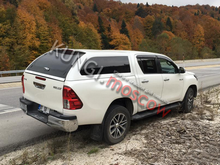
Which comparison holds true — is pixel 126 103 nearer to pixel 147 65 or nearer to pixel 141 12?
pixel 147 65

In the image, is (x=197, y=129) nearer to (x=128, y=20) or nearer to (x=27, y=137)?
(x=27, y=137)

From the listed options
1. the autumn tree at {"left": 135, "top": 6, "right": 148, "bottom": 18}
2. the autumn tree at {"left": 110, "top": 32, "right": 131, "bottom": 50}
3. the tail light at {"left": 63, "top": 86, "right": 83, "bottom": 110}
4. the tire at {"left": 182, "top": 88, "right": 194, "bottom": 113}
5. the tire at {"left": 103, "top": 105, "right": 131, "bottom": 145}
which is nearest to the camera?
the tail light at {"left": 63, "top": 86, "right": 83, "bottom": 110}

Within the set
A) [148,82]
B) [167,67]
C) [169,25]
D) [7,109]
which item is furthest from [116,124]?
[169,25]

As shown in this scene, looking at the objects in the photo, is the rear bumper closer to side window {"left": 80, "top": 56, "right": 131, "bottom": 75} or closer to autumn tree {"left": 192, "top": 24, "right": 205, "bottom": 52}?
side window {"left": 80, "top": 56, "right": 131, "bottom": 75}

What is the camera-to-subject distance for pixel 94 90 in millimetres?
3922

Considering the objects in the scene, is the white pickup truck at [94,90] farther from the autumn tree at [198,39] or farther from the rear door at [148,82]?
the autumn tree at [198,39]

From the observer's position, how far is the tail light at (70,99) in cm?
368

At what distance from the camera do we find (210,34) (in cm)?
10969

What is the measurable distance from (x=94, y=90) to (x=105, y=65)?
2.20 ft

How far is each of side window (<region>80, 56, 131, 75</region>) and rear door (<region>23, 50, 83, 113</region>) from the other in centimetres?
29

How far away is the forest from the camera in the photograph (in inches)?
1730

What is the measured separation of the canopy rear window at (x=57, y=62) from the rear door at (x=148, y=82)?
154cm

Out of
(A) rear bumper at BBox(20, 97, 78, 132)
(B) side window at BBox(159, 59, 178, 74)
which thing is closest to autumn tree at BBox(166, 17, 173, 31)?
(B) side window at BBox(159, 59, 178, 74)

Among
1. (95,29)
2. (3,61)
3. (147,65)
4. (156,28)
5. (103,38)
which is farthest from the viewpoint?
(156,28)
